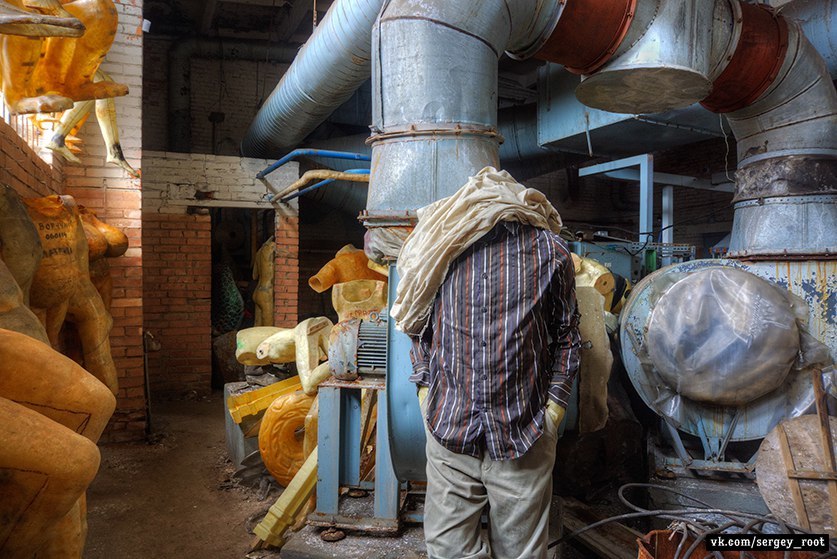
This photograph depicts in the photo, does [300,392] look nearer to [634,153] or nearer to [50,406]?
[50,406]

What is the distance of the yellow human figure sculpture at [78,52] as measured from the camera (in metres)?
3.38

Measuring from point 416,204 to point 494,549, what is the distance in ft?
5.29

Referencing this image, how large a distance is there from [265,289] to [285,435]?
4102mm

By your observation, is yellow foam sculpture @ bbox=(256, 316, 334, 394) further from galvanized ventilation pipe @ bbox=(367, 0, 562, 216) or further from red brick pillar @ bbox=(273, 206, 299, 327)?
red brick pillar @ bbox=(273, 206, 299, 327)

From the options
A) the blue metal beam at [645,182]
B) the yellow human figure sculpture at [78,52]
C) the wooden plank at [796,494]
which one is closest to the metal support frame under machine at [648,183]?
the blue metal beam at [645,182]

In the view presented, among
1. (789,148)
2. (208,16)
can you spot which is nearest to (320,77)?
(789,148)

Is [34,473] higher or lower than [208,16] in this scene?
lower

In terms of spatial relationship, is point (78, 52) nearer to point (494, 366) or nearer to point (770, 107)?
point (494, 366)

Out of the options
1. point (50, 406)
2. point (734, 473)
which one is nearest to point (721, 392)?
point (734, 473)

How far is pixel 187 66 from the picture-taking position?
365 inches

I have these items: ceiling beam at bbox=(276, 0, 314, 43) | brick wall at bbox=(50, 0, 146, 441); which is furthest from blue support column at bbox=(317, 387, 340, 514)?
ceiling beam at bbox=(276, 0, 314, 43)

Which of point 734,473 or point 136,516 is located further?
point 136,516

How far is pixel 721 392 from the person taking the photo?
3311mm

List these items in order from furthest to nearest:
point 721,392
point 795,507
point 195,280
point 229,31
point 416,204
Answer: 1. point 229,31
2. point 195,280
3. point 721,392
4. point 416,204
5. point 795,507
